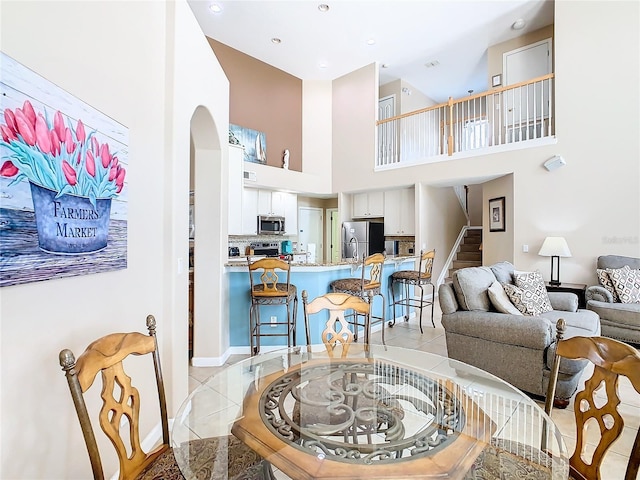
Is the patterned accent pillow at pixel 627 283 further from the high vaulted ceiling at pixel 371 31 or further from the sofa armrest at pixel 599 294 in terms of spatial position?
the high vaulted ceiling at pixel 371 31

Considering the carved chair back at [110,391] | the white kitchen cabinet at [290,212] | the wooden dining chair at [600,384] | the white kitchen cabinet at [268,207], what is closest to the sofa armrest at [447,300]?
the wooden dining chair at [600,384]

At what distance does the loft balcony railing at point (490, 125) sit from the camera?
5.02 m

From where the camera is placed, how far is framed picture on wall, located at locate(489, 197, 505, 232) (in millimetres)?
5523

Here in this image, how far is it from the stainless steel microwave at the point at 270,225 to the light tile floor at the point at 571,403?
3.14m

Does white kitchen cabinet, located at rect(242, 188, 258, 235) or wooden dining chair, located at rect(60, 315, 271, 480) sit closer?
wooden dining chair, located at rect(60, 315, 271, 480)

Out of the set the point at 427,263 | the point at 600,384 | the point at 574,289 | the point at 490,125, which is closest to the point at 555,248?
the point at 574,289

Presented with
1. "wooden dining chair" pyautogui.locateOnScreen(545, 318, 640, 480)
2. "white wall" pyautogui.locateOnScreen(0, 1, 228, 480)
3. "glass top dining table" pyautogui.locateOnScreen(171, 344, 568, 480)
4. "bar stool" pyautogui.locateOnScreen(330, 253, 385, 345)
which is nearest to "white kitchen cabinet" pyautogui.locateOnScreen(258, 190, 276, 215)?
"bar stool" pyautogui.locateOnScreen(330, 253, 385, 345)

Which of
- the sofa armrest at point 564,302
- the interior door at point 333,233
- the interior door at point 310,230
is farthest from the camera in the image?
the interior door at point 333,233

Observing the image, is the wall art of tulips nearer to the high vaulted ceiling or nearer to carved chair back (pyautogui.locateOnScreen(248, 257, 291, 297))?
carved chair back (pyautogui.locateOnScreen(248, 257, 291, 297))

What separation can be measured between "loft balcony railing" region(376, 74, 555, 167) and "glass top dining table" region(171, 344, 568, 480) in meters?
4.64

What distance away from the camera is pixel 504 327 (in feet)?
8.65

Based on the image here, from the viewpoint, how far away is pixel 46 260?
1213 mm

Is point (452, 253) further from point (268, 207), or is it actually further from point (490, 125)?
point (268, 207)

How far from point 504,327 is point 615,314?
1.97 metres
